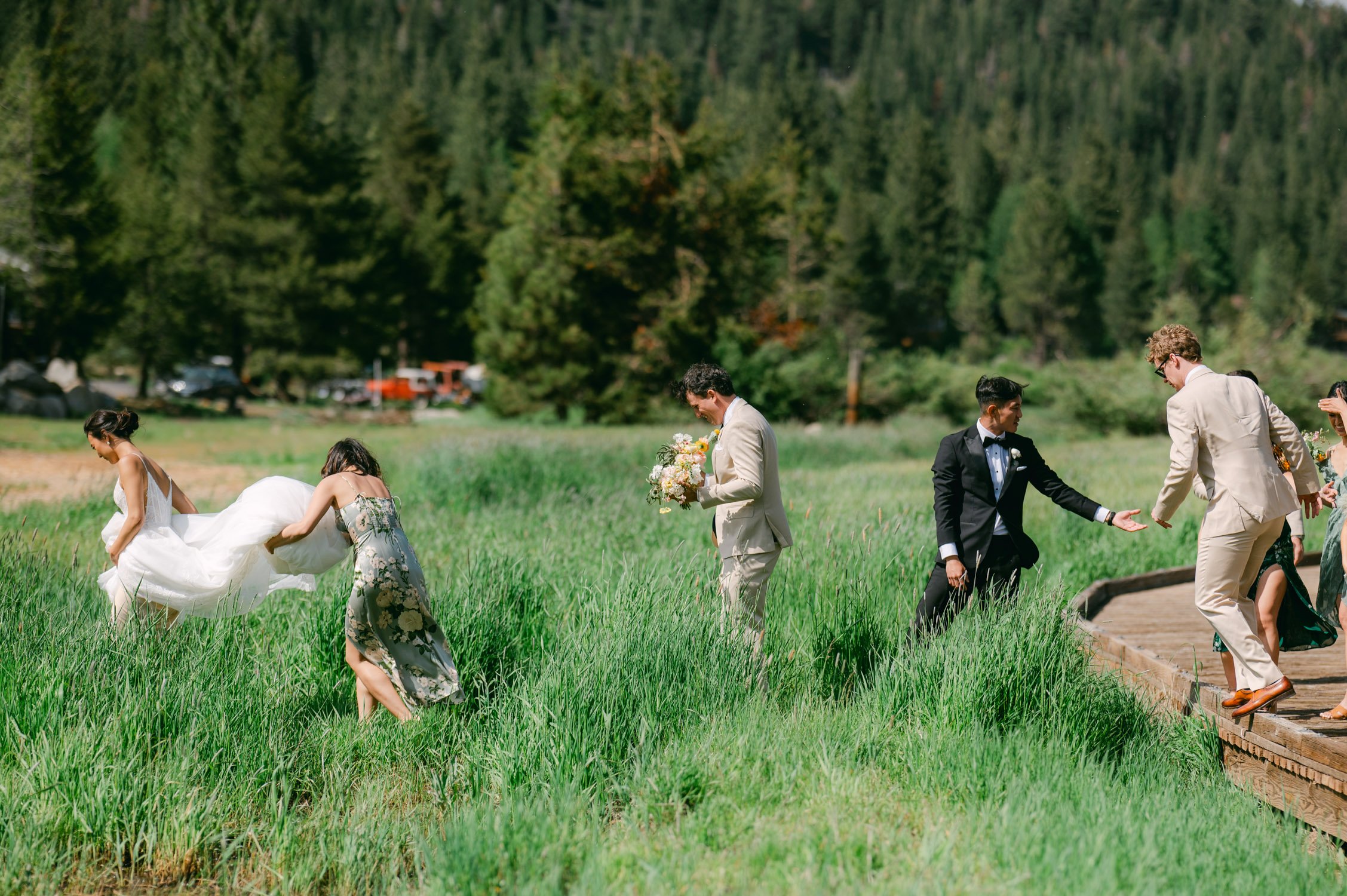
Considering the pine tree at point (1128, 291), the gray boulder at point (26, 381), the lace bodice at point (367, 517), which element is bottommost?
the gray boulder at point (26, 381)

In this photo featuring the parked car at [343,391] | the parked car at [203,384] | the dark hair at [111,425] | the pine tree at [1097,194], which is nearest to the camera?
the dark hair at [111,425]

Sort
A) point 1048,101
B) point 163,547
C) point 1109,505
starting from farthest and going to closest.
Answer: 1. point 1048,101
2. point 1109,505
3. point 163,547

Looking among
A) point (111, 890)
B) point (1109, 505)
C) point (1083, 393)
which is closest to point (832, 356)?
point (1083, 393)

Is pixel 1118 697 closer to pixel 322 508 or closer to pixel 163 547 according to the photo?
pixel 322 508

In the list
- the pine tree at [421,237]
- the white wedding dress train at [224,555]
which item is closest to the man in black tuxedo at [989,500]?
the white wedding dress train at [224,555]

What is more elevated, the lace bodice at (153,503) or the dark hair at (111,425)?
the dark hair at (111,425)

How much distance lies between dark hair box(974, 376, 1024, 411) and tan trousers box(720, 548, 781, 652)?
54.8 inches

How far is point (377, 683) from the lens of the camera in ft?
20.6

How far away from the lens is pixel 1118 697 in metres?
6.15

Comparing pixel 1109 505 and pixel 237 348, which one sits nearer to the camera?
pixel 1109 505

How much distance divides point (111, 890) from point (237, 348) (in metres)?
43.9

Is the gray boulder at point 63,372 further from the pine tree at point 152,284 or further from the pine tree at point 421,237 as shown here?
the pine tree at point 421,237

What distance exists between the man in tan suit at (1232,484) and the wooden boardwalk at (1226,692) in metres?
0.20

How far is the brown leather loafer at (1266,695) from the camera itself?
5.50 m
